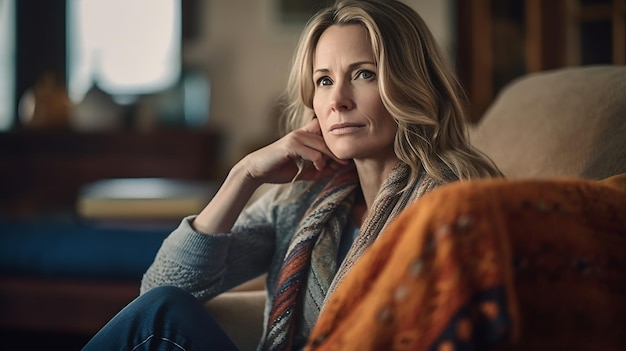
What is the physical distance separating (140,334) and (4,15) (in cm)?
443

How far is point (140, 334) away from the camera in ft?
4.25

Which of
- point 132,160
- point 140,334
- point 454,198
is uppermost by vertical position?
point 454,198

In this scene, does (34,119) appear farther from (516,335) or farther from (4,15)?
(516,335)

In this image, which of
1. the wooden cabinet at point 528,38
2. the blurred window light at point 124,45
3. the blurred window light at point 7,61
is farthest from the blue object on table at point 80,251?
the blurred window light at point 7,61

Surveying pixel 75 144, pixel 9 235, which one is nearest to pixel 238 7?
pixel 75 144

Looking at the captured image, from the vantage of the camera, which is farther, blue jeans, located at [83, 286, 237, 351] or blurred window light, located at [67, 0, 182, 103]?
blurred window light, located at [67, 0, 182, 103]

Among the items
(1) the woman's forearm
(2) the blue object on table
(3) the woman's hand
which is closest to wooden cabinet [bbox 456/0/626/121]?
(2) the blue object on table

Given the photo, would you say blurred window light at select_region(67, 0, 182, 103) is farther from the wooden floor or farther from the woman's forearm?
the woman's forearm

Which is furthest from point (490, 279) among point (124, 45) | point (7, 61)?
point (7, 61)

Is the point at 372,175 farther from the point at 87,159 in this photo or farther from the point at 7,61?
the point at 7,61

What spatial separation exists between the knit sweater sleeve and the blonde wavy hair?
1.08 ft

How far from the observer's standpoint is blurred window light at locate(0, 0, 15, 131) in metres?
5.15

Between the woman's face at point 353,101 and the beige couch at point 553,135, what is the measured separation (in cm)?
40

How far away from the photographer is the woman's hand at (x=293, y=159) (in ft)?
4.80
